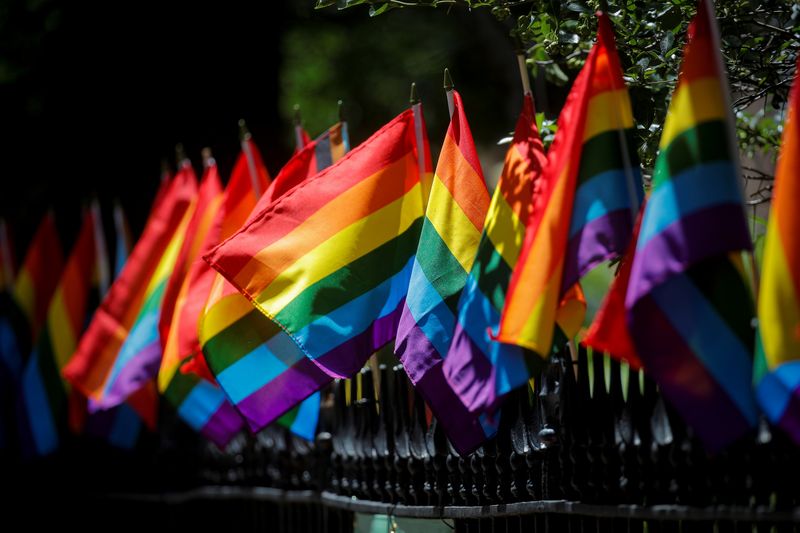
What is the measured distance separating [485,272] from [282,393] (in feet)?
5.19

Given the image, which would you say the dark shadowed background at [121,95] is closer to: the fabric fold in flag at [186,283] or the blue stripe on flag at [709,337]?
the fabric fold in flag at [186,283]

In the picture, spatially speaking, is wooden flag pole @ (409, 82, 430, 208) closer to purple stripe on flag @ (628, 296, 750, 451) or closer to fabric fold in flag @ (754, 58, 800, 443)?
purple stripe on flag @ (628, 296, 750, 451)

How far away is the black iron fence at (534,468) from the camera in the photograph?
168 inches

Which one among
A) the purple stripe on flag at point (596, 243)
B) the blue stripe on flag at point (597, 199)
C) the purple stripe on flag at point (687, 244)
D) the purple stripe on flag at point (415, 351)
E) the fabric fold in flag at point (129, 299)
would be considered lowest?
the purple stripe on flag at point (415, 351)

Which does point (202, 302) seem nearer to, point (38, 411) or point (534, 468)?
point (534, 468)

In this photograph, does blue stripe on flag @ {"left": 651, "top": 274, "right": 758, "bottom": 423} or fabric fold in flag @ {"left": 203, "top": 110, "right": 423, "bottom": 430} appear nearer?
blue stripe on flag @ {"left": 651, "top": 274, "right": 758, "bottom": 423}

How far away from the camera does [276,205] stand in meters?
6.08

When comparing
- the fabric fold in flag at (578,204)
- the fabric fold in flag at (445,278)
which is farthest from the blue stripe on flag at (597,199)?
the fabric fold in flag at (445,278)

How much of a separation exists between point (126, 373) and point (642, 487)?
4.41 m

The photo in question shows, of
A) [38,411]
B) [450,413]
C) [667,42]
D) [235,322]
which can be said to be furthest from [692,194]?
[38,411]

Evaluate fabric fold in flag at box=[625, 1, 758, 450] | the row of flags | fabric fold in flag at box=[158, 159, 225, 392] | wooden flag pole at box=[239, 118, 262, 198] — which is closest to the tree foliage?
the row of flags

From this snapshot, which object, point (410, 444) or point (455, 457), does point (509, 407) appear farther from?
point (410, 444)

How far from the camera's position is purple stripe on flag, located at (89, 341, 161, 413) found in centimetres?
804

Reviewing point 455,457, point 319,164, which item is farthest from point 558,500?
point 319,164
